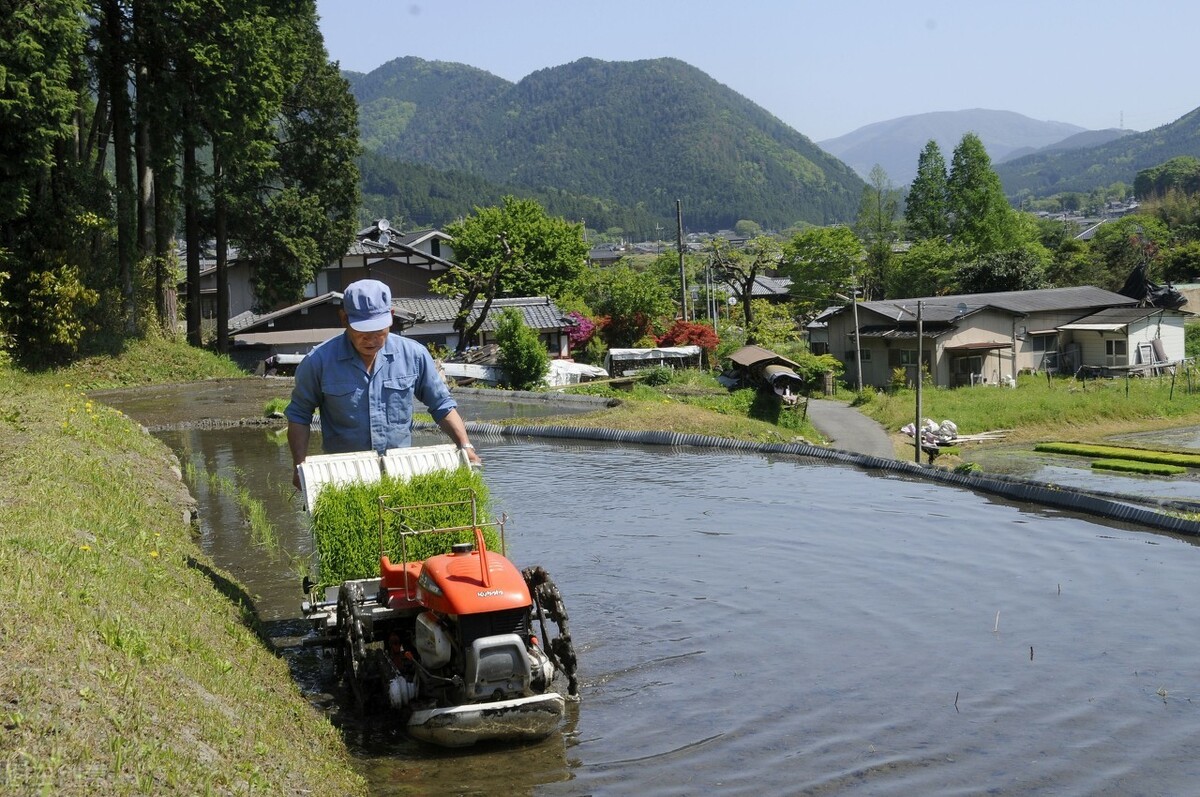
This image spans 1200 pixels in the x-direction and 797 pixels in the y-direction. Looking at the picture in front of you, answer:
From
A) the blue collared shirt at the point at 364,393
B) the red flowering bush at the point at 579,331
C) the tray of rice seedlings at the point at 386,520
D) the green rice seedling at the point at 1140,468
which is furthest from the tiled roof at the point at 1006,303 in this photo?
the tray of rice seedlings at the point at 386,520

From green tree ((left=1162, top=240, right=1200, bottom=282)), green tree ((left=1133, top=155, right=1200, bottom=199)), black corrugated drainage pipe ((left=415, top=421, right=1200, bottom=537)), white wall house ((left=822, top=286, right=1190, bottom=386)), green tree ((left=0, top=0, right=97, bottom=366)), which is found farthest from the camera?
green tree ((left=1133, top=155, right=1200, bottom=199))

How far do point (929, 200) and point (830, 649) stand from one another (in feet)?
219

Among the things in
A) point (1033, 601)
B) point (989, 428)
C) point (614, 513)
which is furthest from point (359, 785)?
point (989, 428)

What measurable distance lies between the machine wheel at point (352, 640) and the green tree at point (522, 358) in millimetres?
26046

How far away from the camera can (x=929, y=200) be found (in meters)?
69.6

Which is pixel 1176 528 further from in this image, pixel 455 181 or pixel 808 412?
pixel 455 181

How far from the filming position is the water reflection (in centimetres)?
530

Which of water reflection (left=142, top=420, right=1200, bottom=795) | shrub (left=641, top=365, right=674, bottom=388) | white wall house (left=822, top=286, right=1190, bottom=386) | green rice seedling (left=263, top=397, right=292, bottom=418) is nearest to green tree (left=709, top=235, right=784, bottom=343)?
white wall house (left=822, top=286, right=1190, bottom=386)

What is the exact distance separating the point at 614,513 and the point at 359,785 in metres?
7.06

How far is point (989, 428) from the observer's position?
31.9m

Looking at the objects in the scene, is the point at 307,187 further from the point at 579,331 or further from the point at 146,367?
the point at 146,367

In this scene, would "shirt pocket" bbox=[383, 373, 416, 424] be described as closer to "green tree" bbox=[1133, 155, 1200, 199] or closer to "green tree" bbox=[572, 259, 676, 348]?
"green tree" bbox=[572, 259, 676, 348]

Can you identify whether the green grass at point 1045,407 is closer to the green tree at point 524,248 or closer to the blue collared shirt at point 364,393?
the green tree at point 524,248

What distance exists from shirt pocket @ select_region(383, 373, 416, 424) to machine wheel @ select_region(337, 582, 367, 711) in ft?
3.58
